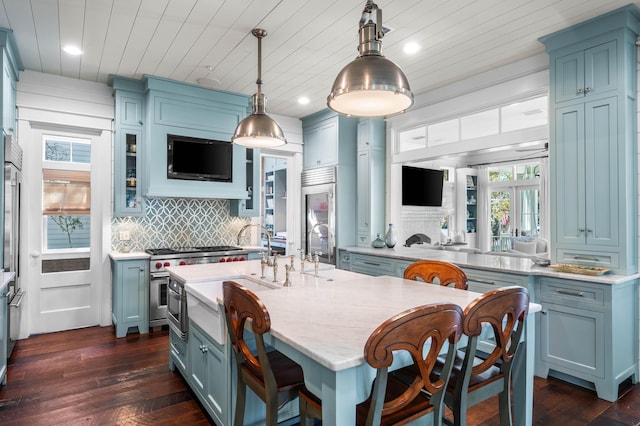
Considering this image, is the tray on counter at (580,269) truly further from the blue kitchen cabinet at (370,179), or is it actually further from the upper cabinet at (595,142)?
the blue kitchen cabinet at (370,179)

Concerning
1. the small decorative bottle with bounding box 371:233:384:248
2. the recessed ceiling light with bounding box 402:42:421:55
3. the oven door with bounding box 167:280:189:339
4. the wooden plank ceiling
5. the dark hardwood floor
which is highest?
the wooden plank ceiling

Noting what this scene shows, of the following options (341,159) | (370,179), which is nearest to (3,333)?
(341,159)

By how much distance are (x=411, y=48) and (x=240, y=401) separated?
3.08 meters

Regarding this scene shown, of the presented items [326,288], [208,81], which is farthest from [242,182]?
[326,288]

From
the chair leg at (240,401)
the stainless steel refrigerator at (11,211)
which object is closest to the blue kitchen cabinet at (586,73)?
the chair leg at (240,401)

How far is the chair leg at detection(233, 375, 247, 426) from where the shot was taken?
184 centimetres

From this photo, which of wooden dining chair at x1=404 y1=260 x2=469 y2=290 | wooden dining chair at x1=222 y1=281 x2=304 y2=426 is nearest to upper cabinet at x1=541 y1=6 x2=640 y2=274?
wooden dining chair at x1=404 y1=260 x2=469 y2=290

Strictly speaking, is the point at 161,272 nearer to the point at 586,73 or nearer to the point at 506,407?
the point at 506,407

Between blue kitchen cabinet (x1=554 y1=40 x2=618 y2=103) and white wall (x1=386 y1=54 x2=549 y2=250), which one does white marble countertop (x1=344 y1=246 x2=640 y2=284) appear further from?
blue kitchen cabinet (x1=554 y1=40 x2=618 y2=103)

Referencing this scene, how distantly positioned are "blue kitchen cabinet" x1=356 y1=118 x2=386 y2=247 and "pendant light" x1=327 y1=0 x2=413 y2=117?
3.07 meters

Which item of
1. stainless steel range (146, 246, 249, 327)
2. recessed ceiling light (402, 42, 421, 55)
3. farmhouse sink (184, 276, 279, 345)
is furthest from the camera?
stainless steel range (146, 246, 249, 327)

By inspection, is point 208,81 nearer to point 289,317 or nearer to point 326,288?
point 326,288

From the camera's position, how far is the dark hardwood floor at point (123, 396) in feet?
8.12

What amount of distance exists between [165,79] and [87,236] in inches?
78.8
